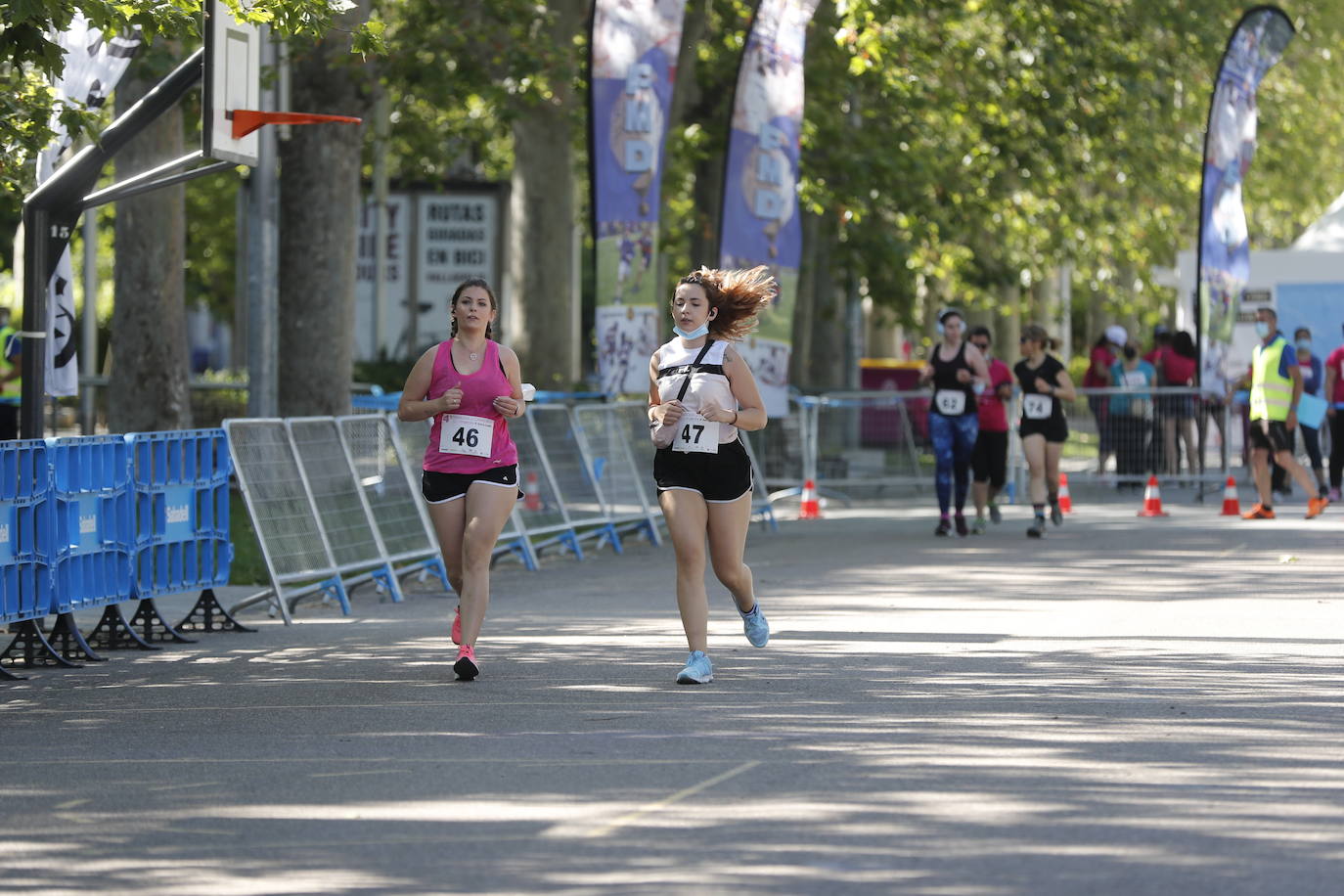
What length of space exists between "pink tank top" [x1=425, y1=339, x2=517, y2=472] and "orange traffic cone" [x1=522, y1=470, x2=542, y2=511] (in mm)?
6823

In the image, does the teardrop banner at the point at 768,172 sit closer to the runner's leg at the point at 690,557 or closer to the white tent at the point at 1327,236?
the runner's leg at the point at 690,557

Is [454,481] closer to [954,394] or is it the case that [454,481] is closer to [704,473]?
[704,473]

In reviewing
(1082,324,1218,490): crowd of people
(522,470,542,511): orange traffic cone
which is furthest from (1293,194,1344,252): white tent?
(522,470,542,511): orange traffic cone

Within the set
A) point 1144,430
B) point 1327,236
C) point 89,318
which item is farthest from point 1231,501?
point 89,318

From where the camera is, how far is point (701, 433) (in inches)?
391

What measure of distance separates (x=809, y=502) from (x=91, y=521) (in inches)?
446

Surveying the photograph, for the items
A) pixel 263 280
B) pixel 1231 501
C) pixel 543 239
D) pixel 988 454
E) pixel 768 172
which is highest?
pixel 768 172

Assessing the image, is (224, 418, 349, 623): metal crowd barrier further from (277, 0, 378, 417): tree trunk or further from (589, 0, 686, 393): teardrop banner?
(277, 0, 378, 417): tree trunk

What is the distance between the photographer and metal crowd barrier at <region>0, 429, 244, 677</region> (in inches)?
438

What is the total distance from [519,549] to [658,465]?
710cm

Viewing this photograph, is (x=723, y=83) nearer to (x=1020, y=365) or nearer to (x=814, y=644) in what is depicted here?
(x=1020, y=365)

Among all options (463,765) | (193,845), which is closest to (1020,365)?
(463,765)

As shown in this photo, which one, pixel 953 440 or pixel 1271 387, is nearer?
pixel 953 440

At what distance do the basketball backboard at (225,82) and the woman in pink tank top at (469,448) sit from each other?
1963 mm
